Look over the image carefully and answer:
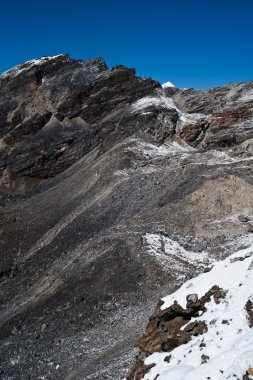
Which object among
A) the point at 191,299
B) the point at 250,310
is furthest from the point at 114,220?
the point at 250,310

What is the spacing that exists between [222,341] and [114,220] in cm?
2524

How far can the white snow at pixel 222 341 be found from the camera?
33.6ft

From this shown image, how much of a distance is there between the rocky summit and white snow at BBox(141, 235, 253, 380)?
0.06 m

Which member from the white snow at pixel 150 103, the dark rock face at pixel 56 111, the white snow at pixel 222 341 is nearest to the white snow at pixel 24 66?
the dark rock face at pixel 56 111

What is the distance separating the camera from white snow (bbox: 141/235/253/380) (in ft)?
33.6

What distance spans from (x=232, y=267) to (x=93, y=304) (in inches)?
512

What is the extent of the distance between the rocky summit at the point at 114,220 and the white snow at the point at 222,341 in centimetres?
6

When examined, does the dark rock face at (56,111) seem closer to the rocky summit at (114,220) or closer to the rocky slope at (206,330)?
the rocky summit at (114,220)

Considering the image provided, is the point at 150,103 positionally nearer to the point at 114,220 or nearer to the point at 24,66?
the point at 24,66

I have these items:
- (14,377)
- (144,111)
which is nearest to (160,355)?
(14,377)

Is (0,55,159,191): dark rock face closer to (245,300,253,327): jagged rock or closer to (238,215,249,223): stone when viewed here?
(238,215,249,223): stone

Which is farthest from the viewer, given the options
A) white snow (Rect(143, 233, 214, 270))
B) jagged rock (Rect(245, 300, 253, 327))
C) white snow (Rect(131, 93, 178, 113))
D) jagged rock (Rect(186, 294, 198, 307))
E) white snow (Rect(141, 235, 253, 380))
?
white snow (Rect(131, 93, 178, 113))

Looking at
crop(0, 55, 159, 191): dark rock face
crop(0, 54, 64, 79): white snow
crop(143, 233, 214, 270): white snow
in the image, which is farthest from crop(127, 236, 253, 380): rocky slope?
crop(0, 54, 64, 79): white snow

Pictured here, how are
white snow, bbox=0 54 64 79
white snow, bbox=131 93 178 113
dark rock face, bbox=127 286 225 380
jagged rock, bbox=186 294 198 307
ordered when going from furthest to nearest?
white snow, bbox=0 54 64 79
white snow, bbox=131 93 178 113
jagged rock, bbox=186 294 198 307
dark rock face, bbox=127 286 225 380
